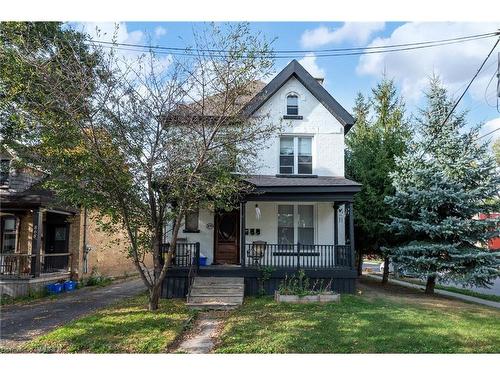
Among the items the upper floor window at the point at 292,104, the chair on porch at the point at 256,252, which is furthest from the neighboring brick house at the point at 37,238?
the upper floor window at the point at 292,104

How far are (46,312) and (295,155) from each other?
28.7 ft

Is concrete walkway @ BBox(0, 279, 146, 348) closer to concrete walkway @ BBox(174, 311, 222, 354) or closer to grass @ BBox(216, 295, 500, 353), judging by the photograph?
concrete walkway @ BBox(174, 311, 222, 354)

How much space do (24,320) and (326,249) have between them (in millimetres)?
8454

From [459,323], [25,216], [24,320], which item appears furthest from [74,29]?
[459,323]

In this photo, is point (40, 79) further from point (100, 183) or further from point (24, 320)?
point (24, 320)

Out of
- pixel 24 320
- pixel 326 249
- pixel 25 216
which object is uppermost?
pixel 25 216

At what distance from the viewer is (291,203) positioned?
44.3 feet

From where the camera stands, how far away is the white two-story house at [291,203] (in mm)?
12492

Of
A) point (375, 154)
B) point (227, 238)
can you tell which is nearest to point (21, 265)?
point (227, 238)

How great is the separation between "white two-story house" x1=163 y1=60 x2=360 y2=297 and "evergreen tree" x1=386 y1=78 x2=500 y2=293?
1.95 metres

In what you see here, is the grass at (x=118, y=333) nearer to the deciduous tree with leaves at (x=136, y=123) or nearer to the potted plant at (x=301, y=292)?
the deciduous tree with leaves at (x=136, y=123)

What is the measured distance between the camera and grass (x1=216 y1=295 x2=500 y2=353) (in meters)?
6.46

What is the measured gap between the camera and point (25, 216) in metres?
14.4

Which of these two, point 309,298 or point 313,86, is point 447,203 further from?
point 313,86
